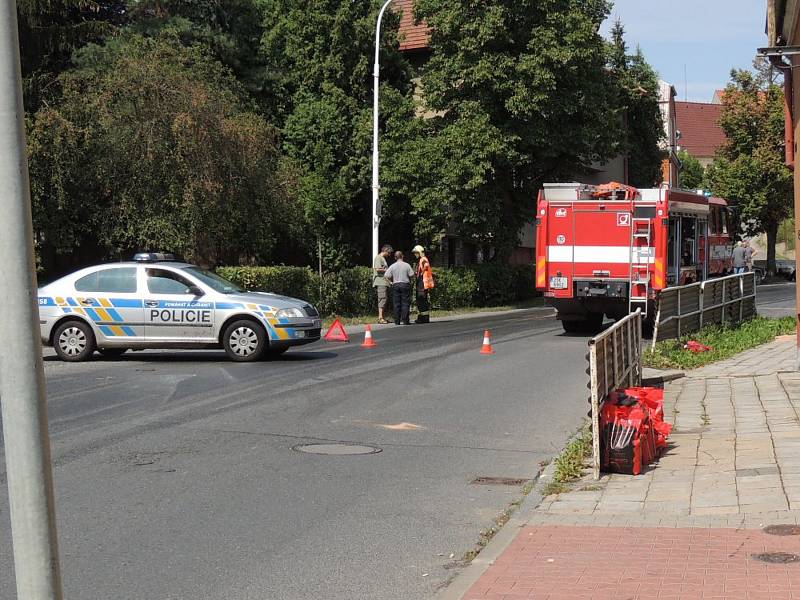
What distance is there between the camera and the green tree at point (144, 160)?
24859mm

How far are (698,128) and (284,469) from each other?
348 ft

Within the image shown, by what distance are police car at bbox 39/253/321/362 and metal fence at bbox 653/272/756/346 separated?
5.67 meters

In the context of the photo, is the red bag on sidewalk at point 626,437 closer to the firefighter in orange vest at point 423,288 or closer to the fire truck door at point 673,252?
the fire truck door at point 673,252

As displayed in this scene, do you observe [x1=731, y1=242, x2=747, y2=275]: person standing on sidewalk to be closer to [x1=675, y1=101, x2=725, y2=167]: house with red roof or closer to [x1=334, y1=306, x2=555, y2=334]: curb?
[x1=334, y1=306, x2=555, y2=334]: curb

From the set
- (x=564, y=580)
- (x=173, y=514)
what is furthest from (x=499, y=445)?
(x=564, y=580)

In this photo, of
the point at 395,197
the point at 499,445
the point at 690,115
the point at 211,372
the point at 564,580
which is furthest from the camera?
the point at 690,115

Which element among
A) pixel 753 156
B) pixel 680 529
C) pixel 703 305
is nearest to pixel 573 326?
pixel 703 305

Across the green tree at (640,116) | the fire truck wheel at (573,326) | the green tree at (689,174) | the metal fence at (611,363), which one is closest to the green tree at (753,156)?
the green tree at (640,116)

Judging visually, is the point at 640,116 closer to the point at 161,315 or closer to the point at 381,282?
the point at 381,282

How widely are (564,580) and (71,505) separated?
11.9 feet

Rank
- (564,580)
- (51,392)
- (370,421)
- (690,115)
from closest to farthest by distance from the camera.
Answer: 1. (564,580)
2. (370,421)
3. (51,392)
4. (690,115)

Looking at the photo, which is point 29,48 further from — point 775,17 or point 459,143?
point 775,17

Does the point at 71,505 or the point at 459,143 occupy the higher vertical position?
the point at 459,143

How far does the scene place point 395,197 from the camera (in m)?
37.3
